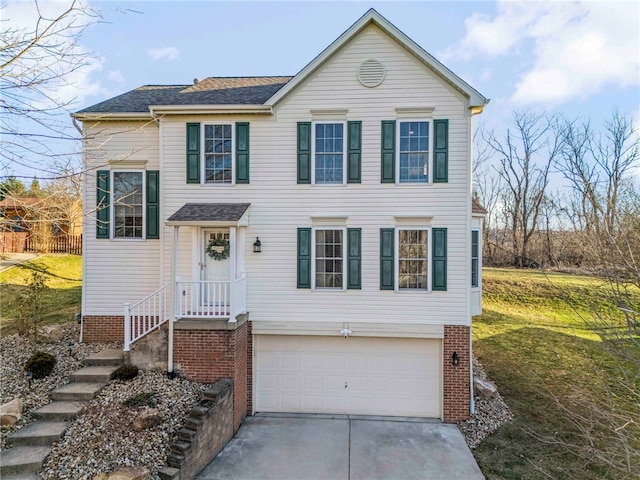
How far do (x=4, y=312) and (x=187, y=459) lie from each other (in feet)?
36.7

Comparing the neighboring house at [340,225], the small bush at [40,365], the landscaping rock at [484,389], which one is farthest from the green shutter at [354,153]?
the small bush at [40,365]

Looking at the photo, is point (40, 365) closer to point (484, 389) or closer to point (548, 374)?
point (484, 389)

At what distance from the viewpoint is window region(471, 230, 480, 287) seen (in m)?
9.26

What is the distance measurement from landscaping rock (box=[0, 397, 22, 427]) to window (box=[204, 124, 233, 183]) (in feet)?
20.1

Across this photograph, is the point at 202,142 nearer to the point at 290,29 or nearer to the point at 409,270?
the point at 290,29

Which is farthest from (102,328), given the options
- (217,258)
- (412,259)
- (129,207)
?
(412,259)

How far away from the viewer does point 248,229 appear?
889 centimetres

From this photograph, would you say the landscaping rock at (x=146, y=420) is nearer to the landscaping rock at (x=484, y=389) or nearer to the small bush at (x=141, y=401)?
the small bush at (x=141, y=401)

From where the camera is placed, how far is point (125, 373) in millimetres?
7496

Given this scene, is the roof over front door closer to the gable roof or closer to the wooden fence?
the gable roof

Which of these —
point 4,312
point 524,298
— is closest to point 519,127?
point 524,298

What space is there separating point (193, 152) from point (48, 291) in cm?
1079

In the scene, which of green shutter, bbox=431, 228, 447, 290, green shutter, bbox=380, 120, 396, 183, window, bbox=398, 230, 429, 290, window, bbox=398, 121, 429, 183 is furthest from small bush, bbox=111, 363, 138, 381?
window, bbox=398, 121, 429, 183

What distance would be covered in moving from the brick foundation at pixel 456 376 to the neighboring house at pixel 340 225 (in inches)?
1.2
